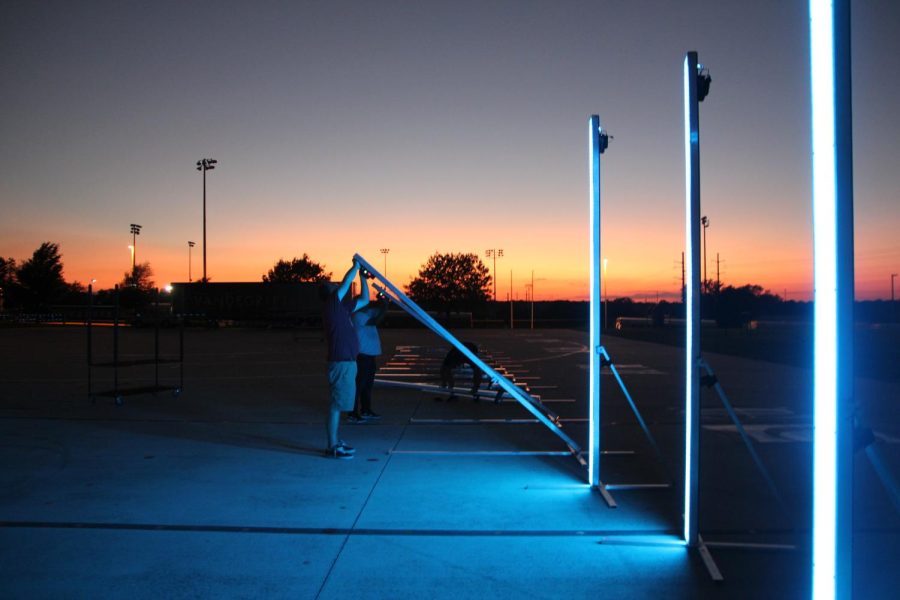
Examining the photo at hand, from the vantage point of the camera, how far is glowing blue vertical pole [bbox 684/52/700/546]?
3.95 meters

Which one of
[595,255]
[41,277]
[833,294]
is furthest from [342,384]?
[41,277]

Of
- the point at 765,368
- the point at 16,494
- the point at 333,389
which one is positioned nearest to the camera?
the point at 16,494

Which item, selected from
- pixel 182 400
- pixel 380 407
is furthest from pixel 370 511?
pixel 182 400

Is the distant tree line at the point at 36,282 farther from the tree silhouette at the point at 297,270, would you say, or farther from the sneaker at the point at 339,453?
the sneaker at the point at 339,453

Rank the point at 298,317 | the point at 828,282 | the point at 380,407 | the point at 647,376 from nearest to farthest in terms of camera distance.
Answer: the point at 828,282 → the point at 380,407 → the point at 647,376 → the point at 298,317

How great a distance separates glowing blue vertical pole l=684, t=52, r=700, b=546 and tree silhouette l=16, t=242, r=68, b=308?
72837mm

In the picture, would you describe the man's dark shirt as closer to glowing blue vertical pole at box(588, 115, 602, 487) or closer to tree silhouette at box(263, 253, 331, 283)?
glowing blue vertical pole at box(588, 115, 602, 487)

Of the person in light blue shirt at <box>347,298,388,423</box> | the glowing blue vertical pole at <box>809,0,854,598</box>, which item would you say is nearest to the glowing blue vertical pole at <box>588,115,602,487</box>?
the glowing blue vertical pole at <box>809,0,854,598</box>

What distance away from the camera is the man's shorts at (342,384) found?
6582 millimetres

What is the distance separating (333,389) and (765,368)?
13821mm

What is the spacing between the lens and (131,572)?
383cm

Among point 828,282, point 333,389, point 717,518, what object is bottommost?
point 717,518

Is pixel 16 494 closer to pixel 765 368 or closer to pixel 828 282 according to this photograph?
pixel 828 282

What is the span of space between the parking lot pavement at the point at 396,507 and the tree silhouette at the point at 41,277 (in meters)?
64.1
